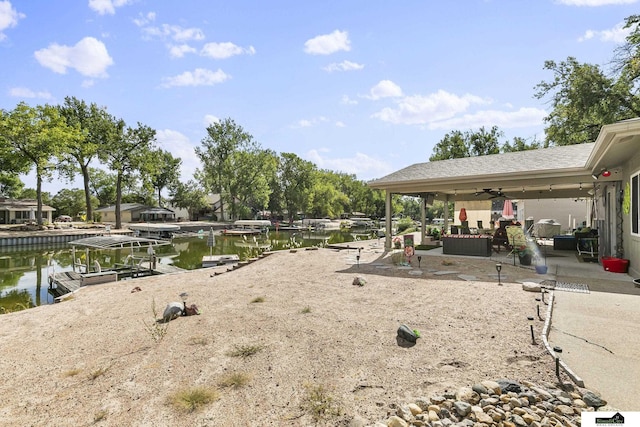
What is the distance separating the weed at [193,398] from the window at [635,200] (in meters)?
10.1

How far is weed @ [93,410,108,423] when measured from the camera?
11.6 ft

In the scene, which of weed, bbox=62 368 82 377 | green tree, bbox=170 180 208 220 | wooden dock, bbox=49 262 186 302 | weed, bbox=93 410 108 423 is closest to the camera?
weed, bbox=93 410 108 423

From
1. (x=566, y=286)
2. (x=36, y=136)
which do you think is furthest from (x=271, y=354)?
(x=36, y=136)

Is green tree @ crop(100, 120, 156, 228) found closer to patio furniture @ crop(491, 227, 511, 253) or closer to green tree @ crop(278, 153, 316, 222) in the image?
green tree @ crop(278, 153, 316, 222)

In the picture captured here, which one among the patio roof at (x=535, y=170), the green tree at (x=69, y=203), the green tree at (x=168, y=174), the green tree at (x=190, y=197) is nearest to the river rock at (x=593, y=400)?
the patio roof at (x=535, y=170)

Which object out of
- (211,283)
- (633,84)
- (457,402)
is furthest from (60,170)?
(633,84)

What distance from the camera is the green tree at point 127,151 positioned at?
1539 inches

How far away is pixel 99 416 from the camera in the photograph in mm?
3592

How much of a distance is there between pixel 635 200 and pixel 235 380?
1016 centimetres

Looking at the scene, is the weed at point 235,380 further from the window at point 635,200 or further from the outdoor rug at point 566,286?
the window at point 635,200

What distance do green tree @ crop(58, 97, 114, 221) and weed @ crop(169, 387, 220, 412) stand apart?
41186 millimetres

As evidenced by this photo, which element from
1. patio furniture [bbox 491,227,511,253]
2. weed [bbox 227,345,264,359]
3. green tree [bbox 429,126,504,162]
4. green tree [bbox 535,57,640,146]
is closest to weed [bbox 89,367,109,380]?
weed [bbox 227,345,264,359]

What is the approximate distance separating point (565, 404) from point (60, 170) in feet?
152

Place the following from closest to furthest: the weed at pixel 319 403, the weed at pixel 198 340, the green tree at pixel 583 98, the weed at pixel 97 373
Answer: the weed at pixel 319 403
the weed at pixel 97 373
the weed at pixel 198 340
the green tree at pixel 583 98
